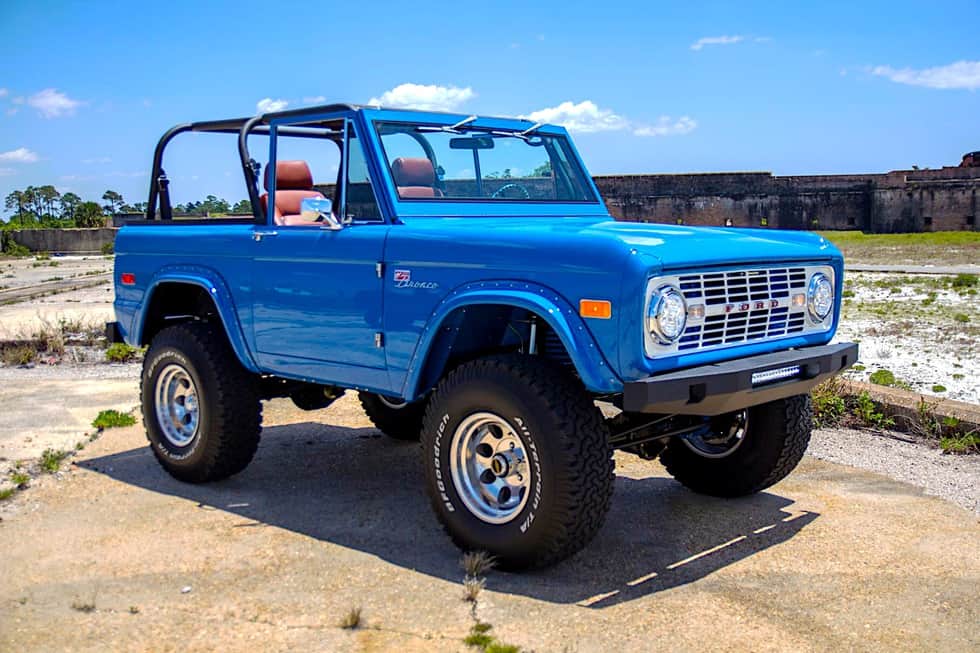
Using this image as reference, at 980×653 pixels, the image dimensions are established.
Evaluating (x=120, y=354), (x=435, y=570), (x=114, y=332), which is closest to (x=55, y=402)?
(x=114, y=332)

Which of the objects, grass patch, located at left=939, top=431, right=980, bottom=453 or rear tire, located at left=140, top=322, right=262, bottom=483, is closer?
rear tire, located at left=140, top=322, right=262, bottom=483

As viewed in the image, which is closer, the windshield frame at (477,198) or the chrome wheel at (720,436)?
the windshield frame at (477,198)

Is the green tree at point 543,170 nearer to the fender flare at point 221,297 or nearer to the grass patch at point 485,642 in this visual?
the fender flare at point 221,297

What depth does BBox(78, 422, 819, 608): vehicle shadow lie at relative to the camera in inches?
180

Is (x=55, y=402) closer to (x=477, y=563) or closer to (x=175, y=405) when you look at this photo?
(x=175, y=405)

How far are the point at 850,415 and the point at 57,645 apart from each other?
5374mm

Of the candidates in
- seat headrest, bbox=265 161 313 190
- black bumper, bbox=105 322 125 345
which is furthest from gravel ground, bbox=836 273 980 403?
black bumper, bbox=105 322 125 345

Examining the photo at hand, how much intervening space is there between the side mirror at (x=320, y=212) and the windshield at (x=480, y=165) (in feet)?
1.18

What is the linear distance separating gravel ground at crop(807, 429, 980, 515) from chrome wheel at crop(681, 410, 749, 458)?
1.10m

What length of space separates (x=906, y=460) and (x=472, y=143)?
10.6 ft

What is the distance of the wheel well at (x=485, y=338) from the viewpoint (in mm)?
4793

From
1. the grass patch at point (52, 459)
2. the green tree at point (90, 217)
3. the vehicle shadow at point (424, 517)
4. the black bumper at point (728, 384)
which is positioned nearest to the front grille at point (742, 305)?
the black bumper at point (728, 384)

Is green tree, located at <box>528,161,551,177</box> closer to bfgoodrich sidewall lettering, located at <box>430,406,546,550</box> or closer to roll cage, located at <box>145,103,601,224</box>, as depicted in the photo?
roll cage, located at <box>145,103,601,224</box>

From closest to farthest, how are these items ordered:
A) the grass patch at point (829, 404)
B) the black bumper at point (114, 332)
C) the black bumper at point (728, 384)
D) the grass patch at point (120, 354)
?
1. the black bumper at point (728, 384)
2. the black bumper at point (114, 332)
3. the grass patch at point (829, 404)
4. the grass patch at point (120, 354)
